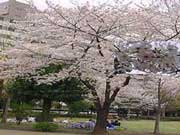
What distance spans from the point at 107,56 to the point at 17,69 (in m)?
5.07

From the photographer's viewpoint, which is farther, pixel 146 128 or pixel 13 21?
pixel 146 128

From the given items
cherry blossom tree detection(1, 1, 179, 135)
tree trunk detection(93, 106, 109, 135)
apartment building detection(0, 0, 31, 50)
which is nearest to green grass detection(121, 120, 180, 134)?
tree trunk detection(93, 106, 109, 135)

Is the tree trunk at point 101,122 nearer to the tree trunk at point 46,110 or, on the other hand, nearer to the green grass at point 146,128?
the tree trunk at point 46,110

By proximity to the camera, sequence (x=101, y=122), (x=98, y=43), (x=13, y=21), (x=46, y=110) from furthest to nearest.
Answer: (x=46, y=110) < (x=13, y=21) < (x=101, y=122) < (x=98, y=43)

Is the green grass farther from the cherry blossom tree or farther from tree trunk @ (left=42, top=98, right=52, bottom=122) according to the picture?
the cherry blossom tree

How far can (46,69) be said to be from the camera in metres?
21.3

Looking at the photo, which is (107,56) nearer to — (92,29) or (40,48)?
(92,29)

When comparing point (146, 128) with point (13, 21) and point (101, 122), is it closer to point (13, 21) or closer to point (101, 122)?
point (101, 122)

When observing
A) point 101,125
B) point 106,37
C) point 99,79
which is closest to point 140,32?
point 106,37

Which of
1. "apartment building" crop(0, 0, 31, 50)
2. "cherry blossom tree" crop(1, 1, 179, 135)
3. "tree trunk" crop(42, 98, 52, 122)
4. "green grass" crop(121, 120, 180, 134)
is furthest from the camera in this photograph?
"green grass" crop(121, 120, 180, 134)

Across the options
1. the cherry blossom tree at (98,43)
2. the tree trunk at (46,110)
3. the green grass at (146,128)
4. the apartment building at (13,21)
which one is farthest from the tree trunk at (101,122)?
the green grass at (146,128)

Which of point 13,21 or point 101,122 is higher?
point 13,21

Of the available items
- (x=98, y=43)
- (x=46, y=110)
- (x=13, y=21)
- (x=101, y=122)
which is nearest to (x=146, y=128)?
(x=46, y=110)

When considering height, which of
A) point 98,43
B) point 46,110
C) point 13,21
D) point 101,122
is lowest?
point 101,122
